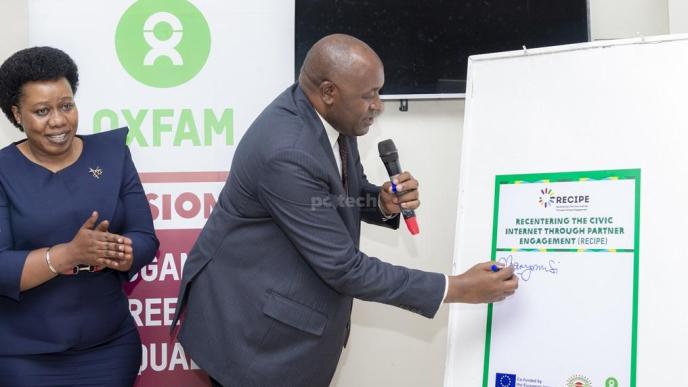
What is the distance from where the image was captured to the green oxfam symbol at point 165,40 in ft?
9.87

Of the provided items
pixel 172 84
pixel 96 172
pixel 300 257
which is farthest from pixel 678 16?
pixel 96 172

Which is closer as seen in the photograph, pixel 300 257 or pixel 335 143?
pixel 300 257

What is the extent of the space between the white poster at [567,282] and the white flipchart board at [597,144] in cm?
3

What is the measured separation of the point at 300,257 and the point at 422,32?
1.33 m

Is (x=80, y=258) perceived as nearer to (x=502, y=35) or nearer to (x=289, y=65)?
(x=289, y=65)

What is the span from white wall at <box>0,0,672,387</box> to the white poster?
81cm

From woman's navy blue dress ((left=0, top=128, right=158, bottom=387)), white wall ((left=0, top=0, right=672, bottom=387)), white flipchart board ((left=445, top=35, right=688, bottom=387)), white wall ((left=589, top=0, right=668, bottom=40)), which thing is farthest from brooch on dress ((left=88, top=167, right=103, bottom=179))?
white wall ((left=589, top=0, right=668, bottom=40))

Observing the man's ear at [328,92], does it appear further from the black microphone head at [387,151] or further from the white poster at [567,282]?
the white poster at [567,282]

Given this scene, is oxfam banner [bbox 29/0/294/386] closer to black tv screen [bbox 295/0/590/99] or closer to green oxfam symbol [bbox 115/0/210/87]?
green oxfam symbol [bbox 115/0/210/87]

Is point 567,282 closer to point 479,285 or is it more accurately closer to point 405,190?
point 479,285

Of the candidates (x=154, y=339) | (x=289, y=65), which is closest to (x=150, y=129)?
(x=289, y=65)

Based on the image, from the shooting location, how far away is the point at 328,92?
1970mm

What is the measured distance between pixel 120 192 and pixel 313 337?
88 cm
